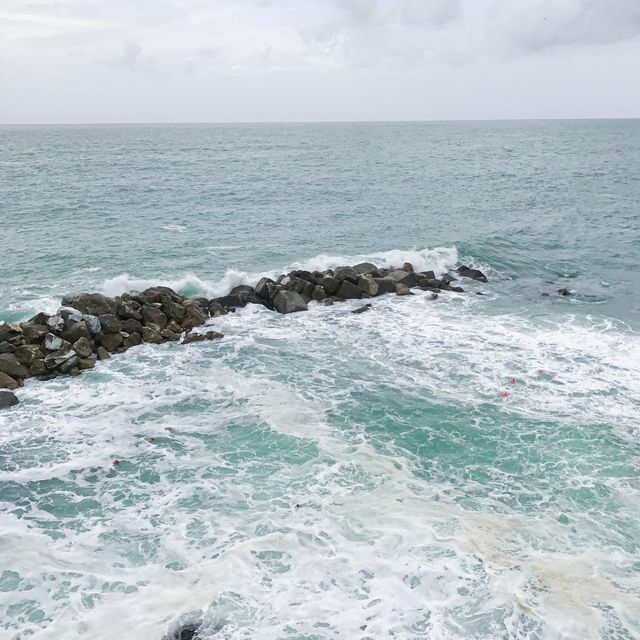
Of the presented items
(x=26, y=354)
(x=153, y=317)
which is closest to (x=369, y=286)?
(x=153, y=317)

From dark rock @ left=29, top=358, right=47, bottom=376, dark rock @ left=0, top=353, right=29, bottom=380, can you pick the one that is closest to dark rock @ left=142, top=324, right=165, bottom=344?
dark rock @ left=29, top=358, right=47, bottom=376

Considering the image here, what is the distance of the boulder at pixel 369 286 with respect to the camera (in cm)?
2634

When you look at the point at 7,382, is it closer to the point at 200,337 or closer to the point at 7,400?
the point at 7,400

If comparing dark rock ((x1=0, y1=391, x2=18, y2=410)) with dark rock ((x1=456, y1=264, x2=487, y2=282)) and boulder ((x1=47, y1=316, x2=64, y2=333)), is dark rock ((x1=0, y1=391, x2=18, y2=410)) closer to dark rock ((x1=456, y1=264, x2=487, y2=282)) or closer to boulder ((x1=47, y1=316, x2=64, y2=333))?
boulder ((x1=47, y1=316, x2=64, y2=333))

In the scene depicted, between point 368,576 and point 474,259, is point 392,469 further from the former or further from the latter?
point 474,259

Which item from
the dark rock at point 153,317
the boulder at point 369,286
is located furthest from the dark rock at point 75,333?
the boulder at point 369,286

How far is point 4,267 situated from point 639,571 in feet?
97.9

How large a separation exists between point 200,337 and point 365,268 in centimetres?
1028

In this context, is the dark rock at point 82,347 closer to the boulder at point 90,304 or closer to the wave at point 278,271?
the boulder at point 90,304

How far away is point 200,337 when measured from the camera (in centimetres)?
2150

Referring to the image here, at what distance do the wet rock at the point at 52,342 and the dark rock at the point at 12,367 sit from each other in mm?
1108

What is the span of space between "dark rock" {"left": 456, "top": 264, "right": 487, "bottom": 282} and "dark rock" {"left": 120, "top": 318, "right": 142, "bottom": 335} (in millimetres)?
16411

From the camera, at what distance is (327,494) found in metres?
12.6

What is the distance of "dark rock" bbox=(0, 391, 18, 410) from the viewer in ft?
54.5
